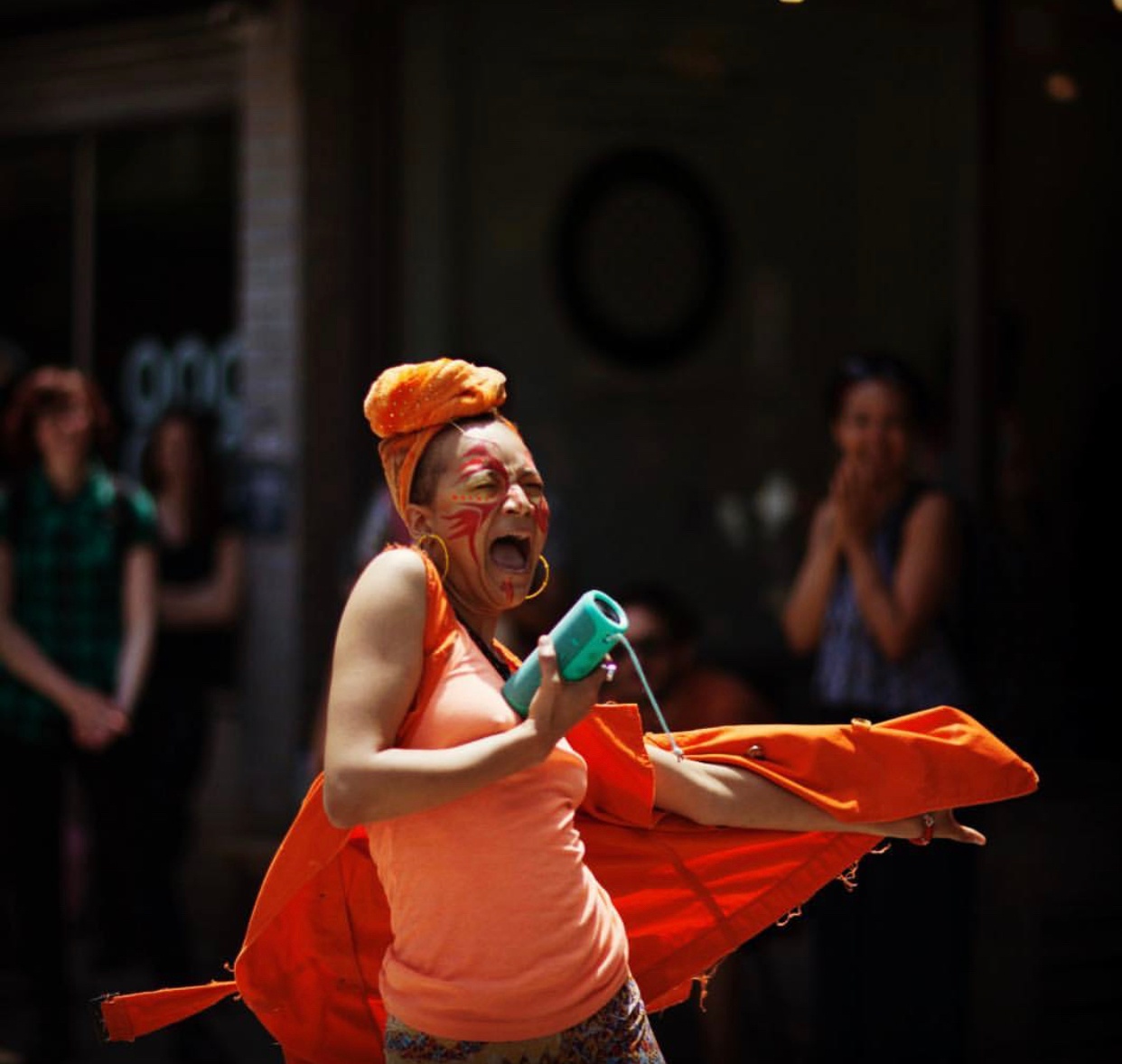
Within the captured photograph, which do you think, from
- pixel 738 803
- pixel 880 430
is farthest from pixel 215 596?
pixel 738 803

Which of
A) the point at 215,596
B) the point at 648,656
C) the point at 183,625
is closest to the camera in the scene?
the point at 648,656

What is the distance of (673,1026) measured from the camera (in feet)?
19.6

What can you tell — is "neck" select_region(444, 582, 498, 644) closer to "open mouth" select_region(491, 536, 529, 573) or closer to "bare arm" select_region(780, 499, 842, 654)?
"open mouth" select_region(491, 536, 529, 573)

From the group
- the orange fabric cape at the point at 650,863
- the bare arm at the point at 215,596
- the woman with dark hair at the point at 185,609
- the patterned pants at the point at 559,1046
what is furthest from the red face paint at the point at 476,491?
the bare arm at the point at 215,596

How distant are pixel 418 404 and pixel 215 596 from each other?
4391mm

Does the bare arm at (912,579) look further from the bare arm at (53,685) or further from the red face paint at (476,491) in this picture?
the bare arm at (53,685)

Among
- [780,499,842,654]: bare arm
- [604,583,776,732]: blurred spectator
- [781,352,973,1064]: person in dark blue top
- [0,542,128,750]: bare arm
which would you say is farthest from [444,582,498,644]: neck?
[0,542,128,750]: bare arm

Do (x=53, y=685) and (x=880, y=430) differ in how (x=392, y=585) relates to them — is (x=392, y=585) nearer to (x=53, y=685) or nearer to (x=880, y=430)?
(x=880, y=430)

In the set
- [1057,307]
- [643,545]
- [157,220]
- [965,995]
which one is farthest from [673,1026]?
[157,220]

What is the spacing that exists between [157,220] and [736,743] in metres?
5.92

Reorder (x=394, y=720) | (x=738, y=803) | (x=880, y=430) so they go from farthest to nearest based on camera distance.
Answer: (x=880, y=430)
(x=738, y=803)
(x=394, y=720)

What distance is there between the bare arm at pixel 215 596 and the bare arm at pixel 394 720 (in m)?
4.35

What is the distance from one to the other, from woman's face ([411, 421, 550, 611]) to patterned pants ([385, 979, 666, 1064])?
629 mm

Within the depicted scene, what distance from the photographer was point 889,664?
4906mm
